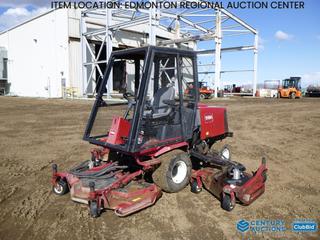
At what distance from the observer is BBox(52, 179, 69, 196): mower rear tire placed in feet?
15.1

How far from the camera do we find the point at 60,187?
15.2ft

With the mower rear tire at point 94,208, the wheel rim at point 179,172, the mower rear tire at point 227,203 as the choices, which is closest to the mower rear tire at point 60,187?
the mower rear tire at point 94,208

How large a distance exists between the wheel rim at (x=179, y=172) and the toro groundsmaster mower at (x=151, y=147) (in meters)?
0.02

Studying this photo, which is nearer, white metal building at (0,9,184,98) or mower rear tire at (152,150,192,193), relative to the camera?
mower rear tire at (152,150,192,193)

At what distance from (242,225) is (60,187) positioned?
2.70m

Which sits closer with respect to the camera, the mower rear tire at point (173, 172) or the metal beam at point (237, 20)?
the mower rear tire at point (173, 172)

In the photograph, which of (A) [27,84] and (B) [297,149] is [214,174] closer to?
(B) [297,149]

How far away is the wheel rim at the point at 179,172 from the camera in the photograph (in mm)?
4818

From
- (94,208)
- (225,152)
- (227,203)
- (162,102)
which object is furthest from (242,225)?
(225,152)

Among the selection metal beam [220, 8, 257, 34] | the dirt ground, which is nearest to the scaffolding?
metal beam [220, 8, 257, 34]

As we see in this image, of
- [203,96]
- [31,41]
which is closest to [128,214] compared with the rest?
[203,96]

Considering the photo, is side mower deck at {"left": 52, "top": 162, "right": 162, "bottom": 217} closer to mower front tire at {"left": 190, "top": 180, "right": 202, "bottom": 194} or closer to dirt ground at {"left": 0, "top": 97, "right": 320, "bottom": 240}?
dirt ground at {"left": 0, "top": 97, "right": 320, "bottom": 240}

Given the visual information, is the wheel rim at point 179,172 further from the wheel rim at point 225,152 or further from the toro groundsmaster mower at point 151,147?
the wheel rim at point 225,152

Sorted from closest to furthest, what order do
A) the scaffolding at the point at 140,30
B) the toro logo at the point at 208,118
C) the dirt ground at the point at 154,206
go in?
the dirt ground at the point at 154,206 < the toro logo at the point at 208,118 < the scaffolding at the point at 140,30
